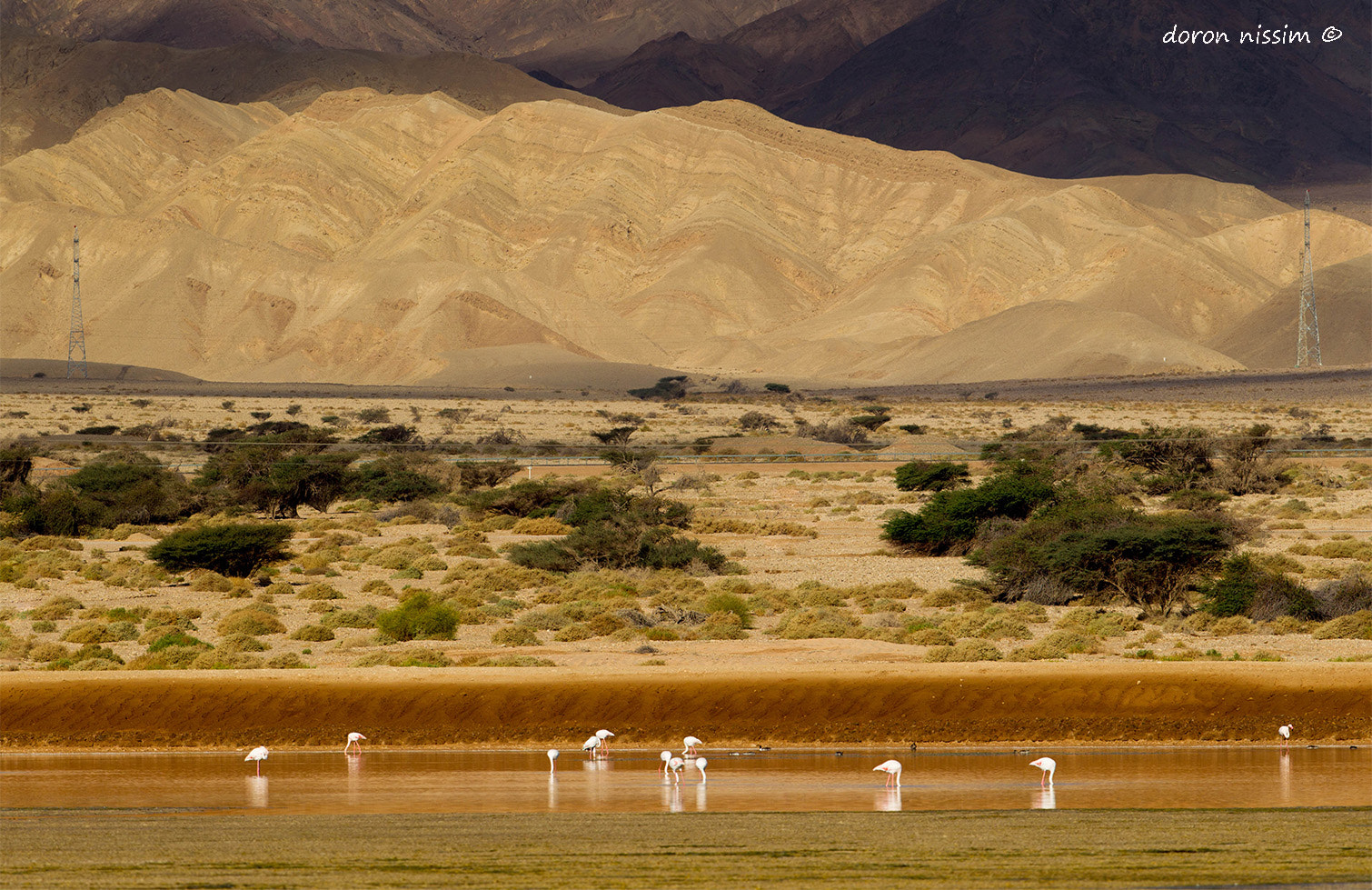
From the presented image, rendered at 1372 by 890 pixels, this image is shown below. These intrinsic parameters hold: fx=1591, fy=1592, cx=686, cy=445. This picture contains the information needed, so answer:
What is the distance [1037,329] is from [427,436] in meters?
71.3

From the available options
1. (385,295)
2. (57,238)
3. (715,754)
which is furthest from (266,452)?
(57,238)

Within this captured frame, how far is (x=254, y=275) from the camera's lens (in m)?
148

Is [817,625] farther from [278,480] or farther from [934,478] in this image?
[278,480]

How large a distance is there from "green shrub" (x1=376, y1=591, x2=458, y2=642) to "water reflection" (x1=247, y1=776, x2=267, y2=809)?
8843mm

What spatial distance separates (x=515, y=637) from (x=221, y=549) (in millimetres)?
10868

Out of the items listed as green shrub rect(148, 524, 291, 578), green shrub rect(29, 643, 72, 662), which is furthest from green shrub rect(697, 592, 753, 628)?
green shrub rect(148, 524, 291, 578)

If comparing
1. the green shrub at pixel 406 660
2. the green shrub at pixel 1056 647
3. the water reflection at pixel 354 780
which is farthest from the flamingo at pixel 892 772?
the green shrub at pixel 406 660

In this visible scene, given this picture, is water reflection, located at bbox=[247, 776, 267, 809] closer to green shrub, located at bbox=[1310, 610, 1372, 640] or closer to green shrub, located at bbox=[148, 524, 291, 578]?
green shrub, located at bbox=[1310, 610, 1372, 640]

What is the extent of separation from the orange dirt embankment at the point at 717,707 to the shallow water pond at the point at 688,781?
1.81 feet

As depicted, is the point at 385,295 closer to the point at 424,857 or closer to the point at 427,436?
the point at 427,436

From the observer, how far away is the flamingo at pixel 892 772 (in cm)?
1500

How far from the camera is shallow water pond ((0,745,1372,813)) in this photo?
14719mm

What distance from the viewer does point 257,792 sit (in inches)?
622

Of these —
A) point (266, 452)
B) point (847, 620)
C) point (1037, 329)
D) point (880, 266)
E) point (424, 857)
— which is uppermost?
point (880, 266)
